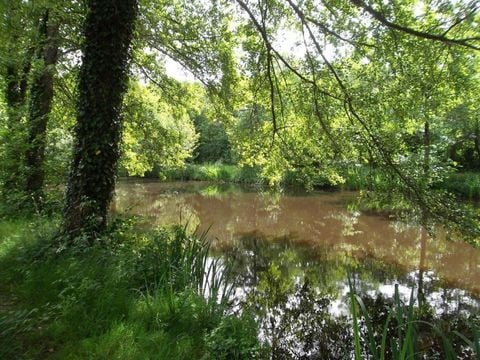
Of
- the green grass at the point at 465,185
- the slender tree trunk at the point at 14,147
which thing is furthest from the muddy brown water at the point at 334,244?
the green grass at the point at 465,185

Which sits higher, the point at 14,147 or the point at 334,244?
the point at 14,147

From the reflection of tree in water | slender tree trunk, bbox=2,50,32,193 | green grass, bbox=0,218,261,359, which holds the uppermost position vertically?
slender tree trunk, bbox=2,50,32,193

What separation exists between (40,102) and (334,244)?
26.1 ft

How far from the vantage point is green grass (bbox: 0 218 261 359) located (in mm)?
2652

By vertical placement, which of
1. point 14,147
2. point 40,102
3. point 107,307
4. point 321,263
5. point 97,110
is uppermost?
point 40,102

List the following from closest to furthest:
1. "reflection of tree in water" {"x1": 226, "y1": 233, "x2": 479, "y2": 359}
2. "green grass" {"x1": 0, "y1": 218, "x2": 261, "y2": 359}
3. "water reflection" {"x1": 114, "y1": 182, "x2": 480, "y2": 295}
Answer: "green grass" {"x1": 0, "y1": 218, "x2": 261, "y2": 359}, "reflection of tree in water" {"x1": 226, "y1": 233, "x2": 479, "y2": 359}, "water reflection" {"x1": 114, "y1": 182, "x2": 480, "y2": 295}

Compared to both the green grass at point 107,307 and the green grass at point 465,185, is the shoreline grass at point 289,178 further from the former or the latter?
the green grass at point 107,307

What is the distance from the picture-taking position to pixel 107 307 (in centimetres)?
312

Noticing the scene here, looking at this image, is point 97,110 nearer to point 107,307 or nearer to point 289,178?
point 107,307

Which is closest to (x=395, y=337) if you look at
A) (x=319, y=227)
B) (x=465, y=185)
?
(x=319, y=227)

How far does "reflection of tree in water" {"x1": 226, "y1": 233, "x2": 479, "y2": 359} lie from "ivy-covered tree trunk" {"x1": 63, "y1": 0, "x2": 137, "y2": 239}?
7.54 ft

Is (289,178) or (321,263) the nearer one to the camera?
(321,263)

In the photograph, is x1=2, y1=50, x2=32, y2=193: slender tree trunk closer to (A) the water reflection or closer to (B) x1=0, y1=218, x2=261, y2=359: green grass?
(A) the water reflection

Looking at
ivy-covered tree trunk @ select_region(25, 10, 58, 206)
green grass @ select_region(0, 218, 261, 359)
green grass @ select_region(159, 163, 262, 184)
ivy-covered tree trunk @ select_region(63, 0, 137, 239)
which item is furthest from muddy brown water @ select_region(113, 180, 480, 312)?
green grass @ select_region(159, 163, 262, 184)
